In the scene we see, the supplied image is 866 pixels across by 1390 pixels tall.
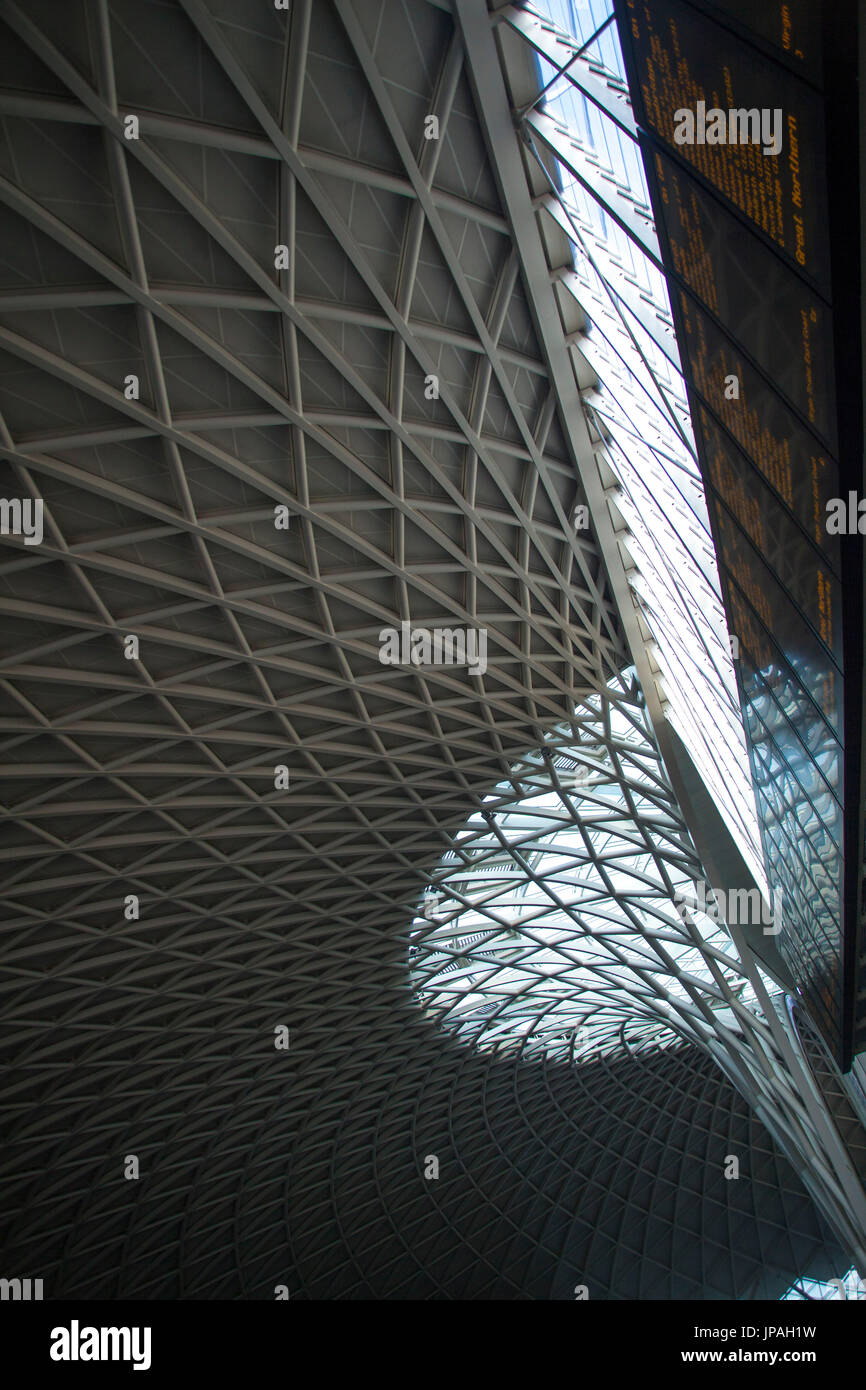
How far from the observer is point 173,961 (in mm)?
35812

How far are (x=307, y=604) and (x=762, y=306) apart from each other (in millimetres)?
18434

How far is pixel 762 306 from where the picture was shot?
7250mm

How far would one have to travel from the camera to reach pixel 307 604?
24.7m

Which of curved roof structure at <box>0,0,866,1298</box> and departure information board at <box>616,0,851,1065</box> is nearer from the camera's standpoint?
departure information board at <box>616,0,851,1065</box>

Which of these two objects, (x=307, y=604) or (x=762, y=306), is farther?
(x=307, y=604)

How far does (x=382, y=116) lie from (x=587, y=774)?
25388 mm

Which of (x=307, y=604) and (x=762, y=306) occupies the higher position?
(x=307, y=604)

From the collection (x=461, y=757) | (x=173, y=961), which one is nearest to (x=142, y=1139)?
(x=173, y=961)

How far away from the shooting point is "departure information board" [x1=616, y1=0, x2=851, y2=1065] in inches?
227

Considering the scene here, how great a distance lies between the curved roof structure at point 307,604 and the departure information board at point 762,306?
5.15 meters

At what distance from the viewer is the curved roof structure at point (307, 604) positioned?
1433 cm

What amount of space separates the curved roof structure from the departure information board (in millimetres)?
5153

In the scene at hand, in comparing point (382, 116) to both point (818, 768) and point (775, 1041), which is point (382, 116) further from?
point (775, 1041)
